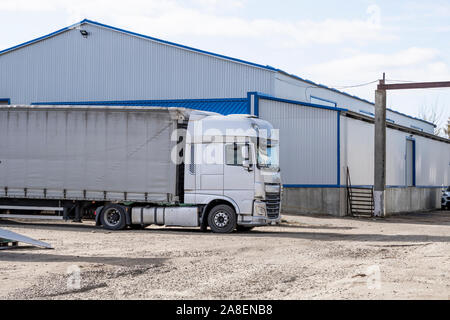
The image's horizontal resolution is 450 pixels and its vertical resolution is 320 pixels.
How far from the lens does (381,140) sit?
28.9 m

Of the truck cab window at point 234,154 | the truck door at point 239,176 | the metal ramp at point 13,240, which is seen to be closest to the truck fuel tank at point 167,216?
the truck door at point 239,176

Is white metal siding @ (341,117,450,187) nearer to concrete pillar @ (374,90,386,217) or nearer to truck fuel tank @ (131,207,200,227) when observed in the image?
concrete pillar @ (374,90,386,217)

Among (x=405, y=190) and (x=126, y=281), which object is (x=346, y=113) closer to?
(x=405, y=190)

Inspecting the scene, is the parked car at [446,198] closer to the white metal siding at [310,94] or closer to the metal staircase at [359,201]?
the white metal siding at [310,94]

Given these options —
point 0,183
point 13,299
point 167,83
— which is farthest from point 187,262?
point 167,83

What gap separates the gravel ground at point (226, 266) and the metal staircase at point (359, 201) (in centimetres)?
1025

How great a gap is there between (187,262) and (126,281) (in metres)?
2.40

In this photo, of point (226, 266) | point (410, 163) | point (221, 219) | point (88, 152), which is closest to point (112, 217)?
point (88, 152)

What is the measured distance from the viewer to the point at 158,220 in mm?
19359

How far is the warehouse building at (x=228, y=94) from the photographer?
29109mm

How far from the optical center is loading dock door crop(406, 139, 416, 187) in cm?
3831

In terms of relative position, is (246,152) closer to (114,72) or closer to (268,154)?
(268,154)

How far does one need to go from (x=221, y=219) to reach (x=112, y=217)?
11.5ft

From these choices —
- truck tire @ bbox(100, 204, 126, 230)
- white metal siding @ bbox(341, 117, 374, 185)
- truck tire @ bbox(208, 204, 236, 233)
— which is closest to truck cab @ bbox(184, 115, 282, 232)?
truck tire @ bbox(208, 204, 236, 233)
